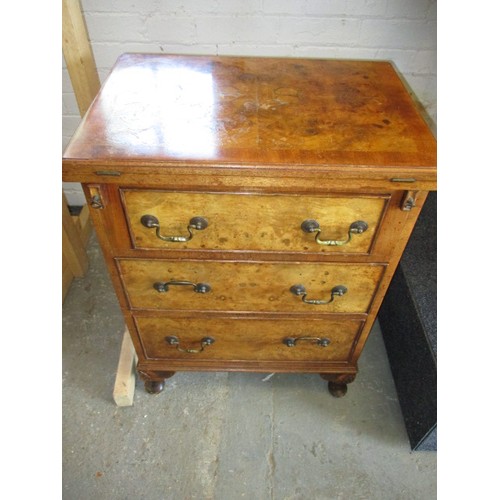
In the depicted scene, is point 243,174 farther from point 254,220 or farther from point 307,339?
point 307,339

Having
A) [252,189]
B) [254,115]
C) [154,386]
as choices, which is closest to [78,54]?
[254,115]

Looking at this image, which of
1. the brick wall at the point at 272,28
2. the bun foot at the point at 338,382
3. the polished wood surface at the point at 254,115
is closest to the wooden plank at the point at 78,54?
the brick wall at the point at 272,28

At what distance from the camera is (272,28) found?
146 cm

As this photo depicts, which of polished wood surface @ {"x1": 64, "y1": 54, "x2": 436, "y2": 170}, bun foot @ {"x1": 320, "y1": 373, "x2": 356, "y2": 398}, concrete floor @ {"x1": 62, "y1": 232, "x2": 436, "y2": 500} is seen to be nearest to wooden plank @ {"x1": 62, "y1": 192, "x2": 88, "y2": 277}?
concrete floor @ {"x1": 62, "y1": 232, "x2": 436, "y2": 500}

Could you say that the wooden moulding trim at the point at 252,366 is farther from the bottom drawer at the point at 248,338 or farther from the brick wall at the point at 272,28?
the brick wall at the point at 272,28

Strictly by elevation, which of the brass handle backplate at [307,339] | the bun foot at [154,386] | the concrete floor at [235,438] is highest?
the brass handle backplate at [307,339]

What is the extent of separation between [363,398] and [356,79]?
1.17 metres

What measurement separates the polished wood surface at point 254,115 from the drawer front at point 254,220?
101 millimetres

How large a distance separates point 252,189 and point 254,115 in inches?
8.0

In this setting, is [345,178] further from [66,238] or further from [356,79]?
[66,238]

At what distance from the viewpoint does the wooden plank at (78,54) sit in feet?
4.46

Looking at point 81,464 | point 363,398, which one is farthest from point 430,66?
point 81,464

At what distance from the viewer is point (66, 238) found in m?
1.72

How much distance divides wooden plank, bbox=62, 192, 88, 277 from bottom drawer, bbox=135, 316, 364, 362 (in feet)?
2.35
